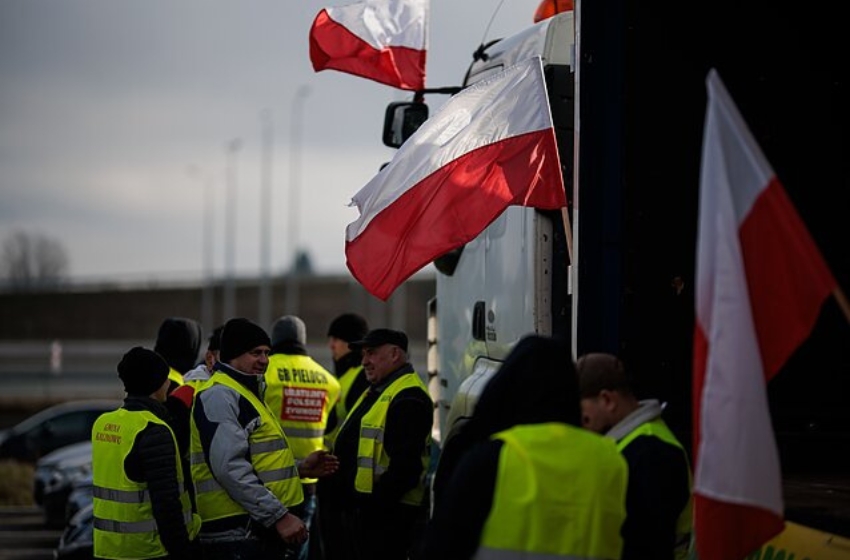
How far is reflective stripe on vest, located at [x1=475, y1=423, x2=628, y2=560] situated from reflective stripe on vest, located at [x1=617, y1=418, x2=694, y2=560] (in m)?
0.82

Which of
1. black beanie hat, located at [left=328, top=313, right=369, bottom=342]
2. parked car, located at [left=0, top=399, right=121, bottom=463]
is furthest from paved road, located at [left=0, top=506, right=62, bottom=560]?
black beanie hat, located at [left=328, top=313, right=369, bottom=342]

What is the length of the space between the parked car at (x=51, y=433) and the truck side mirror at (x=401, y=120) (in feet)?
44.3

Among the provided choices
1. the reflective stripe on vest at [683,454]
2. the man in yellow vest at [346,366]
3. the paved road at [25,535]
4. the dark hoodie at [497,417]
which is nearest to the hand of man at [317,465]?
the man in yellow vest at [346,366]

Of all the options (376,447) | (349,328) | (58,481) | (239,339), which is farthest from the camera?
(58,481)

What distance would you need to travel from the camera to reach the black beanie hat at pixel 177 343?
27.9 ft

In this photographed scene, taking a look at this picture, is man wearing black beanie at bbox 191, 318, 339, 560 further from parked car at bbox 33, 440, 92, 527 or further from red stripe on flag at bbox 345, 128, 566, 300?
parked car at bbox 33, 440, 92, 527

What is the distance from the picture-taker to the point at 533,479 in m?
3.97

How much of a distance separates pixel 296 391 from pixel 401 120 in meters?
1.74

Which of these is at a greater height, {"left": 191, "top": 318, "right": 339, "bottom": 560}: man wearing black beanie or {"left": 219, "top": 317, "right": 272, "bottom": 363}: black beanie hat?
{"left": 219, "top": 317, "right": 272, "bottom": 363}: black beanie hat

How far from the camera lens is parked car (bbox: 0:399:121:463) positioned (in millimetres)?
21734

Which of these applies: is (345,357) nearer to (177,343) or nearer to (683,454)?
(177,343)

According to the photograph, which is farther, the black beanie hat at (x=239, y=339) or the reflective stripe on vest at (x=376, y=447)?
the reflective stripe on vest at (x=376, y=447)

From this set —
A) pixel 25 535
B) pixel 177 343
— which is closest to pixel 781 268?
pixel 177 343

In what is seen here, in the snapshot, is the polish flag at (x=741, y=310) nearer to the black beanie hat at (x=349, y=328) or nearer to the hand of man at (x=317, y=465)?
the hand of man at (x=317, y=465)
